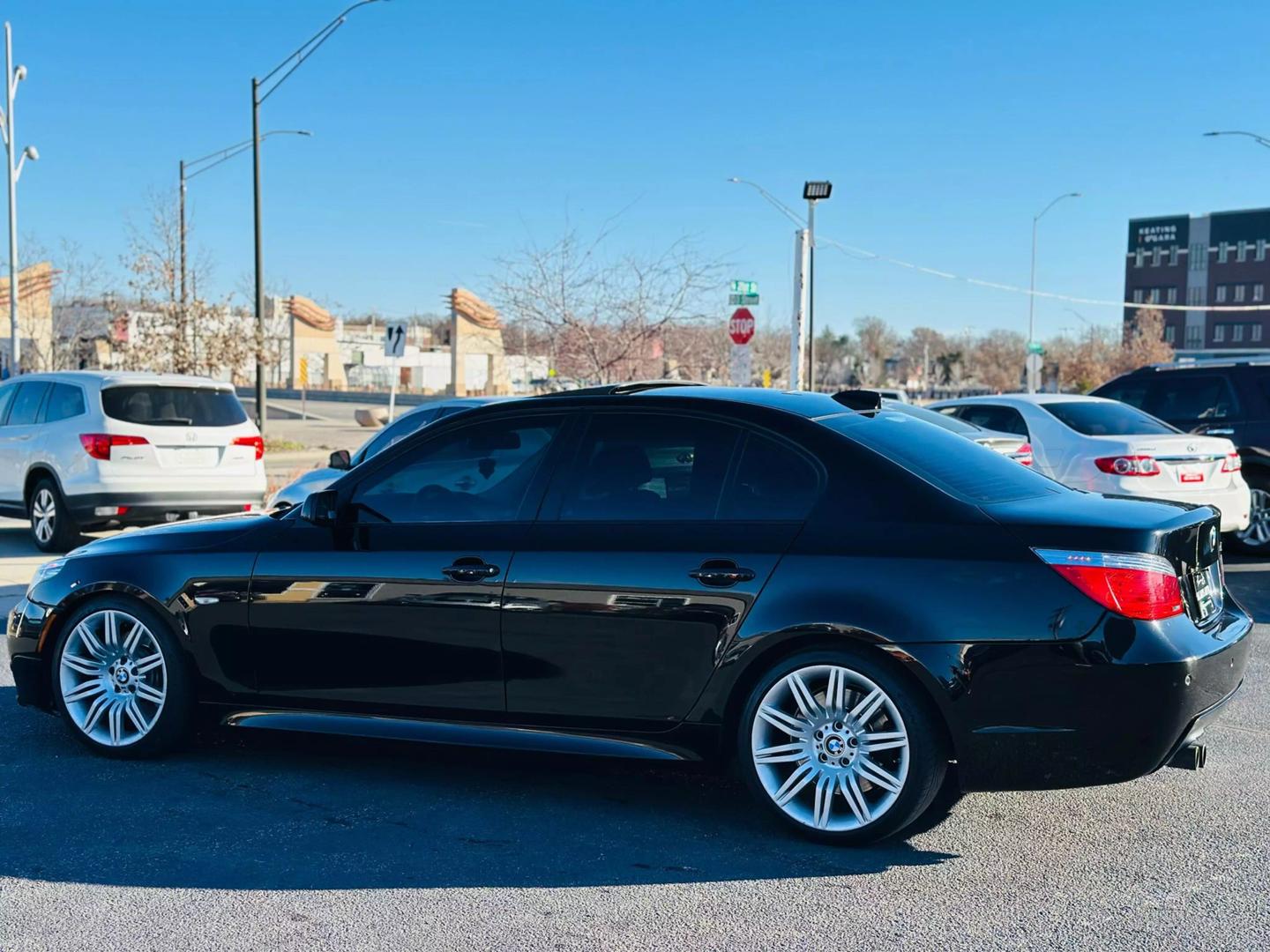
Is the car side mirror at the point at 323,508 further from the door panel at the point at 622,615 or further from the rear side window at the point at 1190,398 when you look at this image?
the rear side window at the point at 1190,398

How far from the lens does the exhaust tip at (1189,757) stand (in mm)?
4414

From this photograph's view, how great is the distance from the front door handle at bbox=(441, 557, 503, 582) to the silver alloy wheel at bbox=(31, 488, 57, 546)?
28.2 ft

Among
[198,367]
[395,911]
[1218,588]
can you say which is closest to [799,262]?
[198,367]

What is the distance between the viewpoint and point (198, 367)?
2909 centimetres

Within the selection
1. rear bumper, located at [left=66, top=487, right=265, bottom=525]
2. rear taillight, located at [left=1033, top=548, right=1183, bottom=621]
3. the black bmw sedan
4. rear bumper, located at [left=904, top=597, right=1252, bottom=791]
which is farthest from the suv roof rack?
rear bumper, located at [left=66, top=487, right=265, bottom=525]

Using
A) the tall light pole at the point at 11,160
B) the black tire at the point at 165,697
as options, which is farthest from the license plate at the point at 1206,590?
the tall light pole at the point at 11,160

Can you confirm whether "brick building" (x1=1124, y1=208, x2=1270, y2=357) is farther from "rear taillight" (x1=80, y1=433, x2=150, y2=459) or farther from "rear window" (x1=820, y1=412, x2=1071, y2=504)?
"rear window" (x1=820, y1=412, x2=1071, y2=504)

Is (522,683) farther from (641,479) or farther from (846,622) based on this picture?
(846,622)

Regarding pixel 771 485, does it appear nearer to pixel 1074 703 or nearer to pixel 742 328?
pixel 1074 703

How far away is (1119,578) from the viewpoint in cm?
430

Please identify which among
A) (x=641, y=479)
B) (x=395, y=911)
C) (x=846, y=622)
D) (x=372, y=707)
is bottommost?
(x=395, y=911)

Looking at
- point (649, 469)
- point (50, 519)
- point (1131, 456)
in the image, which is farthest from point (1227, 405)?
point (50, 519)

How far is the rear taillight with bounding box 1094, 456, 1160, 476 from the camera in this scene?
1100 cm

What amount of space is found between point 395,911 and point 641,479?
6.02 feet
